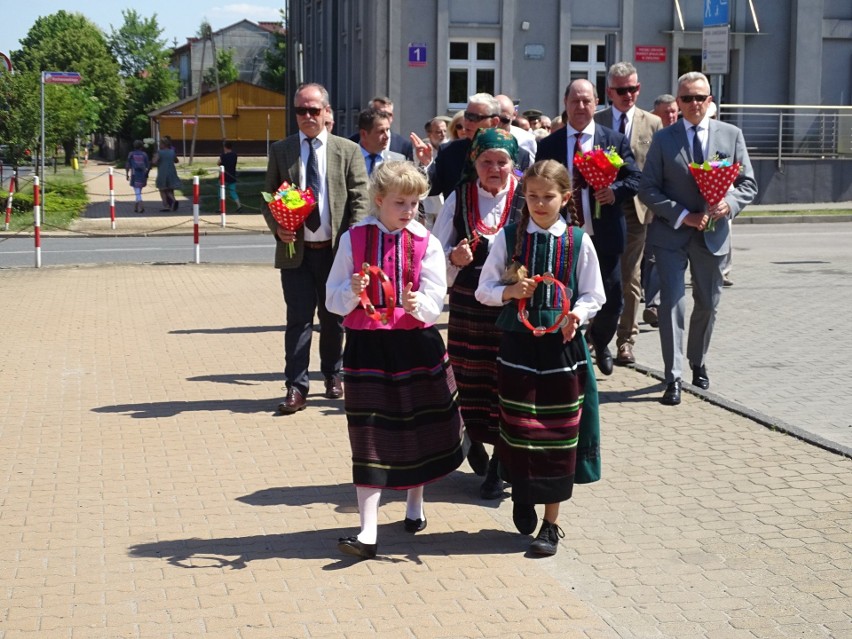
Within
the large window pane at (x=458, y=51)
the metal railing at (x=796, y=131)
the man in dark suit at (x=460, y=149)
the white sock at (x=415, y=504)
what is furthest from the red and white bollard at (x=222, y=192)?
the white sock at (x=415, y=504)

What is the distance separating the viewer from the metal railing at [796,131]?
3161 centimetres

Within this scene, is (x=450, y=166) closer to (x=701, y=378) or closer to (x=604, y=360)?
(x=604, y=360)

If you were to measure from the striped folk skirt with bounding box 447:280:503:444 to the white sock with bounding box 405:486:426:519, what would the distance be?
699mm

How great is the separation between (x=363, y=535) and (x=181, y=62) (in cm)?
13681

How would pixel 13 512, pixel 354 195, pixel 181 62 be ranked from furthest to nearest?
pixel 181 62, pixel 354 195, pixel 13 512

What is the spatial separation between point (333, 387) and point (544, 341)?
3.82 metres

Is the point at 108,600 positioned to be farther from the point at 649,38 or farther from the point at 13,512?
the point at 649,38

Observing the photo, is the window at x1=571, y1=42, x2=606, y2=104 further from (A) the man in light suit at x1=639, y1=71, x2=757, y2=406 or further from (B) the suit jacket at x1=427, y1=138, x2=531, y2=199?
(B) the suit jacket at x1=427, y1=138, x2=531, y2=199

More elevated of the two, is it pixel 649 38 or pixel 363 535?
pixel 649 38

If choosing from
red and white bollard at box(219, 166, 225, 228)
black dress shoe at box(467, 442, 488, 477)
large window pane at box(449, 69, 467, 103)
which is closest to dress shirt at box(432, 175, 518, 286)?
black dress shoe at box(467, 442, 488, 477)

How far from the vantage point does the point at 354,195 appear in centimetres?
917

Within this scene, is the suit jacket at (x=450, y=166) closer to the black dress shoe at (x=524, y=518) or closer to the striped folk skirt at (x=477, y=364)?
the striped folk skirt at (x=477, y=364)

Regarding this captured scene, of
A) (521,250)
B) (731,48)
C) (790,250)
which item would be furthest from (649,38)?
(521,250)

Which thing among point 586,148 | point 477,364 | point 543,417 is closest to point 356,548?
point 543,417
